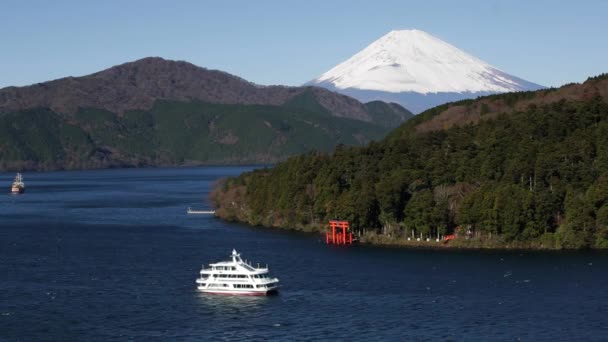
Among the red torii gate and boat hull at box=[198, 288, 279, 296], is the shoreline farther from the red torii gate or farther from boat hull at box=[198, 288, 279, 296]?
boat hull at box=[198, 288, 279, 296]

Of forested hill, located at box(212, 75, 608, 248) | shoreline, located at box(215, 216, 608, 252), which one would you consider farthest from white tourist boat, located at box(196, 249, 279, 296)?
forested hill, located at box(212, 75, 608, 248)

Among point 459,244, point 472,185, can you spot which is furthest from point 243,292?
point 472,185

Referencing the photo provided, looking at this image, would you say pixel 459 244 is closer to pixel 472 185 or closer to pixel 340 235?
pixel 472 185

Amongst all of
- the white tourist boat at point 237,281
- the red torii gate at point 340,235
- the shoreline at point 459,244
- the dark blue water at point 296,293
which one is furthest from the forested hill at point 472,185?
the white tourist boat at point 237,281

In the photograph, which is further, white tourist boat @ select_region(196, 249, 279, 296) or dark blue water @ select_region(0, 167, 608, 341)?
white tourist boat @ select_region(196, 249, 279, 296)

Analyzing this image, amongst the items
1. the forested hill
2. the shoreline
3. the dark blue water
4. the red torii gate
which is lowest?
the dark blue water

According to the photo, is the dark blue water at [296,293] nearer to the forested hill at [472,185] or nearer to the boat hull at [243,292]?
the boat hull at [243,292]

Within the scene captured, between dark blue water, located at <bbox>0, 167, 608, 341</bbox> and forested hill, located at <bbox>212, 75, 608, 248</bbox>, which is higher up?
forested hill, located at <bbox>212, 75, 608, 248</bbox>

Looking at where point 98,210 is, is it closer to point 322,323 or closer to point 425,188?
point 425,188
